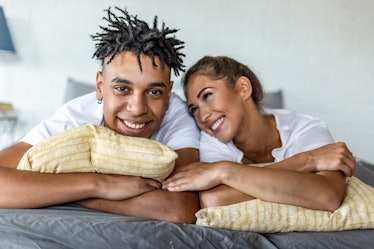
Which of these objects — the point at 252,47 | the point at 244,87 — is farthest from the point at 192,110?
the point at 252,47

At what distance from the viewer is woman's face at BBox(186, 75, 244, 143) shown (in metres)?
1.42

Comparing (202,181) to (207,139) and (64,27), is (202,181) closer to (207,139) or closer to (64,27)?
(207,139)

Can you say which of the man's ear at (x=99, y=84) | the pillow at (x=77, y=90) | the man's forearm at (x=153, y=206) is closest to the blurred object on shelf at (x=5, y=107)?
the pillow at (x=77, y=90)

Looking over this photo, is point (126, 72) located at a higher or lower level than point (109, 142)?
higher

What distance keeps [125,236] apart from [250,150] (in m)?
0.83

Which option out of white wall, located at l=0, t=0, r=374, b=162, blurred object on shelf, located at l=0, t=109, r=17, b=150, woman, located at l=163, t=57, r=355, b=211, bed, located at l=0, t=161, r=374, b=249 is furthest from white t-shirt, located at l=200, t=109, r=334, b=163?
blurred object on shelf, located at l=0, t=109, r=17, b=150

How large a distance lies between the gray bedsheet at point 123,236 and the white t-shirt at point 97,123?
0.38 meters

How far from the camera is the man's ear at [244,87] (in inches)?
60.0

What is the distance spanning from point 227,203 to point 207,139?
1.32ft

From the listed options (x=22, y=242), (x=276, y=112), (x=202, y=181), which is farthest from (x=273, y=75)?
(x=22, y=242)

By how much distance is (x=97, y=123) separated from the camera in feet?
4.42

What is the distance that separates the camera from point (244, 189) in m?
1.06

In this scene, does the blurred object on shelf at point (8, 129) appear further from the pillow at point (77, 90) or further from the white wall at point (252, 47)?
the pillow at point (77, 90)

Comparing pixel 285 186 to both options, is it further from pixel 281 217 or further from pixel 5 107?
pixel 5 107
